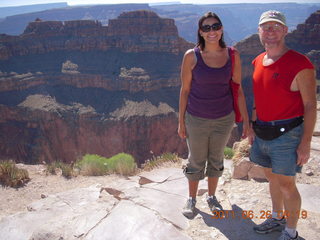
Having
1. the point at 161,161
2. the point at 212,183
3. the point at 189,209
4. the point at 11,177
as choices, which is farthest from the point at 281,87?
the point at 11,177

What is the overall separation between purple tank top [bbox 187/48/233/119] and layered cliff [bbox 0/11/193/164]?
20.6m

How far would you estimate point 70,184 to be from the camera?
27.4ft

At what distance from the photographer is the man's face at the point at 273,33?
3.33 metres

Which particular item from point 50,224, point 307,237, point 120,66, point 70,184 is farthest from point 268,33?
point 120,66

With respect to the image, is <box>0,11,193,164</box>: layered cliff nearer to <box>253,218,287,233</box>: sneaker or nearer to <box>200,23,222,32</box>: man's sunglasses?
<box>253,218,287,233</box>: sneaker


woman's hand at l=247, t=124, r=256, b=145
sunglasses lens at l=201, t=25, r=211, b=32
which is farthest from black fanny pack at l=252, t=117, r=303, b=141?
sunglasses lens at l=201, t=25, r=211, b=32

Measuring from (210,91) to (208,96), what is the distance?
0.07 m

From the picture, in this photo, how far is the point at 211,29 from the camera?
12.7 feet

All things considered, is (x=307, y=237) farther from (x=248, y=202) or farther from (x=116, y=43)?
(x=116, y=43)

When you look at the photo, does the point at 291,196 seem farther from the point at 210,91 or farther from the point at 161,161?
the point at 161,161

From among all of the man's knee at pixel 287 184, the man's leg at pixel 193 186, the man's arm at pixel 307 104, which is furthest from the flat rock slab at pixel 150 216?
the man's arm at pixel 307 104

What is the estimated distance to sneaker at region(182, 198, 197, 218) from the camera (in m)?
4.56

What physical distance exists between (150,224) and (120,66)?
3353cm

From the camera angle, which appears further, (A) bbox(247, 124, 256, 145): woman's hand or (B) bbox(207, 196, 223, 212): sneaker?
(B) bbox(207, 196, 223, 212): sneaker
